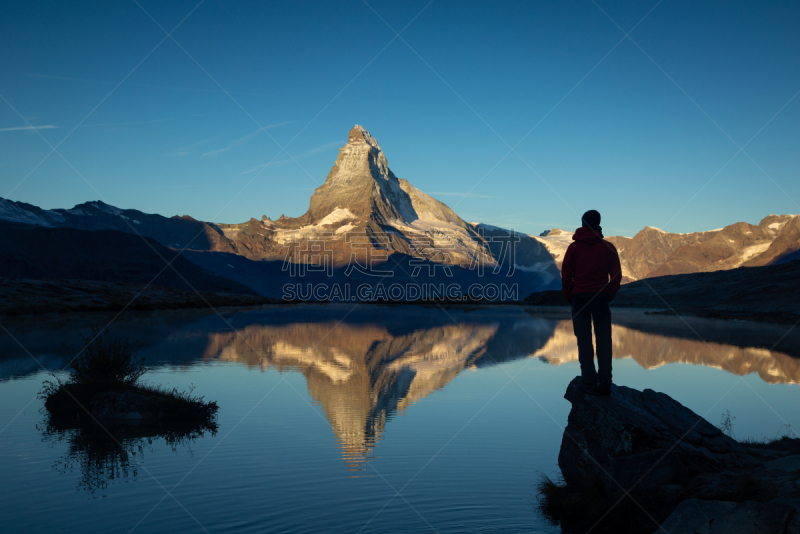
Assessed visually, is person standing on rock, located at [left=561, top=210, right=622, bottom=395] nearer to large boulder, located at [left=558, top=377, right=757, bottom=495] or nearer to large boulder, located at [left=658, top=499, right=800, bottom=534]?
large boulder, located at [left=558, top=377, right=757, bottom=495]

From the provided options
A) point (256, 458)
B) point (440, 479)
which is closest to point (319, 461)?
point (256, 458)

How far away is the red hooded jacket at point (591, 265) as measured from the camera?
9.54m

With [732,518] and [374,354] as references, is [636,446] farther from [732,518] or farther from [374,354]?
[374,354]

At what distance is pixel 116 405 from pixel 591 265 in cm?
1248

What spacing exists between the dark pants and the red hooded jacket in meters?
0.15

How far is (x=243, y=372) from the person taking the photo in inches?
914

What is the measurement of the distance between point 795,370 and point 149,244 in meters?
171

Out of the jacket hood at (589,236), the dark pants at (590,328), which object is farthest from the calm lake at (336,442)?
the jacket hood at (589,236)

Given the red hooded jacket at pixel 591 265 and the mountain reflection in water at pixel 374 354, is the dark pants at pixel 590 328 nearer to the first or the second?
the red hooded jacket at pixel 591 265

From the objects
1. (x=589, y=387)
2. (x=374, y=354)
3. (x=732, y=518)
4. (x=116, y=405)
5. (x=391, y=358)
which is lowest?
(x=732, y=518)

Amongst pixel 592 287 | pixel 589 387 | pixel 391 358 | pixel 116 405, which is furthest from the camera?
pixel 391 358

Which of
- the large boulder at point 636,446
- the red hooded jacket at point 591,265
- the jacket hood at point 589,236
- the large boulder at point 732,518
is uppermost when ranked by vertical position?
the jacket hood at point 589,236

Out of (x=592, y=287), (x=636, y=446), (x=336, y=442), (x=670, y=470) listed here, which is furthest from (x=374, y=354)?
(x=670, y=470)

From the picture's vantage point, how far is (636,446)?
883cm
